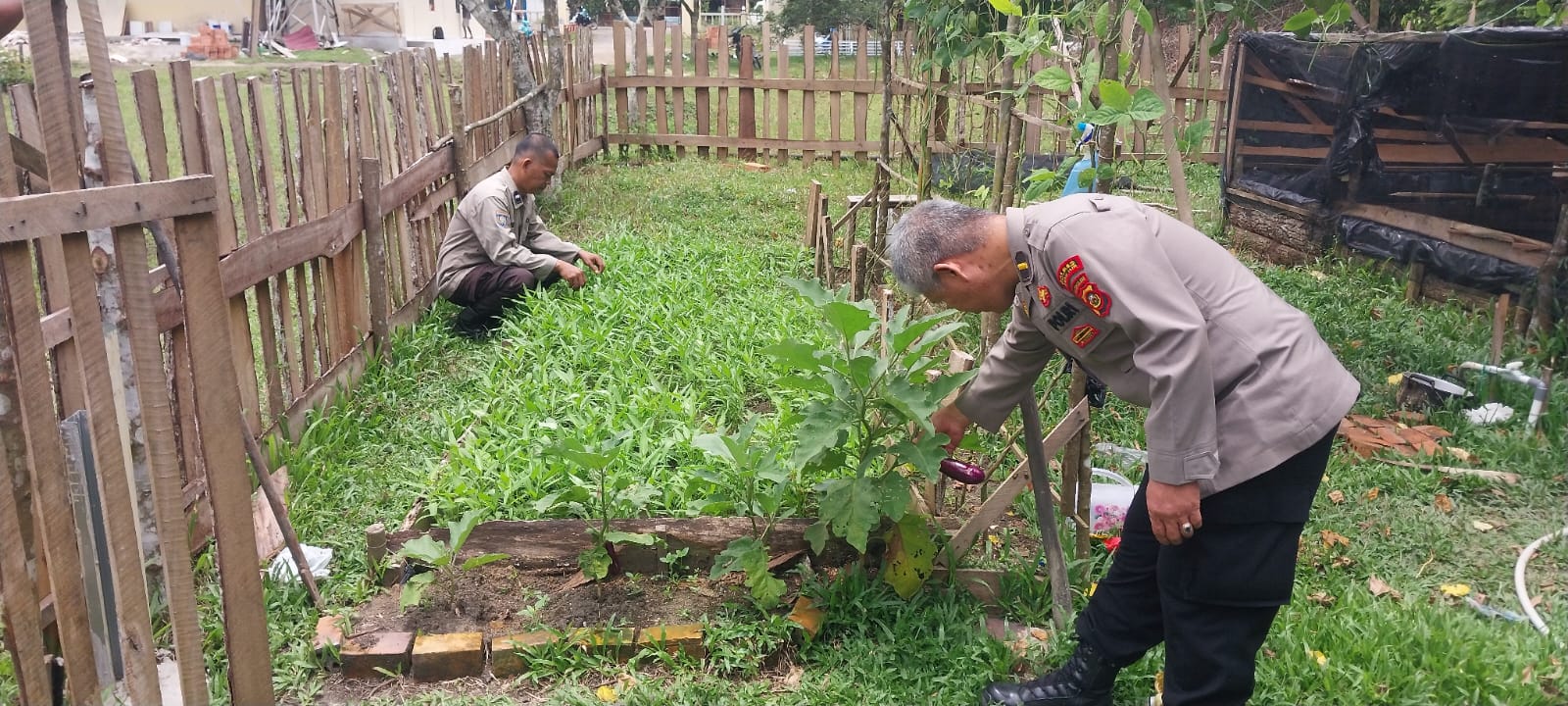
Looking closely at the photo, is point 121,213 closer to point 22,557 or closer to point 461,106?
point 22,557

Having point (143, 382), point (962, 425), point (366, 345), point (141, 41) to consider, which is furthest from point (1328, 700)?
point (141, 41)

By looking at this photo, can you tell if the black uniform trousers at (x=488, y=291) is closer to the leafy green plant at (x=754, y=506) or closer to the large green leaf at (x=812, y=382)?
the leafy green plant at (x=754, y=506)

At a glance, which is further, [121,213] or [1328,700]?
[1328,700]

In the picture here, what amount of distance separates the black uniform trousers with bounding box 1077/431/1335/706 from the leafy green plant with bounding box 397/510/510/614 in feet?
6.42

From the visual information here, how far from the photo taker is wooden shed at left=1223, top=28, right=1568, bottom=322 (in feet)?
21.1

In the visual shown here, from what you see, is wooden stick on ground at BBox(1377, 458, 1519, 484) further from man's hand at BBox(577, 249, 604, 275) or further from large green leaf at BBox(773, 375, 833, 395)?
man's hand at BBox(577, 249, 604, 275)

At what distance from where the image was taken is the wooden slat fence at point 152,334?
2.01 meters

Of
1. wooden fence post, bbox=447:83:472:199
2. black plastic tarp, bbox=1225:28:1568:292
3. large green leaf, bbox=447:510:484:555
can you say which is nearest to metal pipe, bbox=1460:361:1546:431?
black plastic tarp, bbox=1225:28:1568:292

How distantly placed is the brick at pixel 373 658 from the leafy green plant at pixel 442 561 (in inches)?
5.1

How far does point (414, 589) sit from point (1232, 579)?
7.48 feet

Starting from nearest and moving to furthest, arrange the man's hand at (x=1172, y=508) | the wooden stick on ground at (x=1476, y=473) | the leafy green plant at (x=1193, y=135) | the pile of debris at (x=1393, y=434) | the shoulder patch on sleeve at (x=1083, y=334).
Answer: the man's hand at (x=1172, y=508), the shoulder patch on sleeve at (x=1083, y=334), the leafy green plant at (x=1193, y=135), the wooden stick on ground at (x=1476, y=473), the pile of debris at (x=1393, y=434)

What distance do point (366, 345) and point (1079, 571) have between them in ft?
12.4

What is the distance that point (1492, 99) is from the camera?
672cm

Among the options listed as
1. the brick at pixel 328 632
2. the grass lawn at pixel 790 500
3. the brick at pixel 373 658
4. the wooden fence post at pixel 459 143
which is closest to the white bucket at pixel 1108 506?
the grass lawn at pixel 790 500
